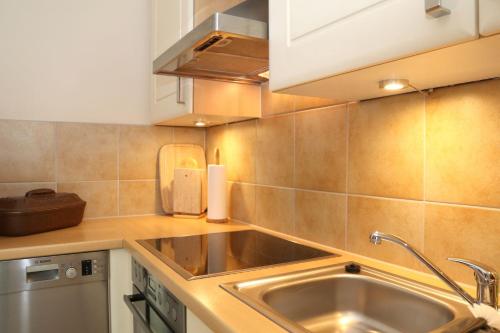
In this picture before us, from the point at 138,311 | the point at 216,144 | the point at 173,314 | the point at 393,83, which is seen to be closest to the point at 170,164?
the point at 216,144

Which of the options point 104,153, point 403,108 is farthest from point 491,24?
point 104,153

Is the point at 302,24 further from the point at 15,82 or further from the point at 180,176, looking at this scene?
the point at 15,82

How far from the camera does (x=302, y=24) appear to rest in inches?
33.1

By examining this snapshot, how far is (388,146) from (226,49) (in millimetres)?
549

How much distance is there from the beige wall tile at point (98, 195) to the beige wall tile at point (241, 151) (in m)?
0.61

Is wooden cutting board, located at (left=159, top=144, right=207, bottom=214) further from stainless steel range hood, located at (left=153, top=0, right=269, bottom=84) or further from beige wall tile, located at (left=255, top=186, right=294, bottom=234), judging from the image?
stainless steel range hood, located at (left=153, top=0, right=269, bottom=84)

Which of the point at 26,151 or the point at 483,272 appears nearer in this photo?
the point at 483,272

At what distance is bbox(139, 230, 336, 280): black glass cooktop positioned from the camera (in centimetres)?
113

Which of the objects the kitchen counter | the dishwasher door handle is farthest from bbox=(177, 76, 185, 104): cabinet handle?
the dishwasher door handle

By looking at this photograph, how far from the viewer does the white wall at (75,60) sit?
1816mm

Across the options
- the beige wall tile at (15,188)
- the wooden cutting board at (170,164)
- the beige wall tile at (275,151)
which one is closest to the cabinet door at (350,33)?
the beige wall tile at (275,151)

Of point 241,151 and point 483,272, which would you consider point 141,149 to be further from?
point 483,272

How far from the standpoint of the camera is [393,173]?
110 centimetres

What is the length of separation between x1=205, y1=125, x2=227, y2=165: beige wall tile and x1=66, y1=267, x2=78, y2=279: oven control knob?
2.82 feet
